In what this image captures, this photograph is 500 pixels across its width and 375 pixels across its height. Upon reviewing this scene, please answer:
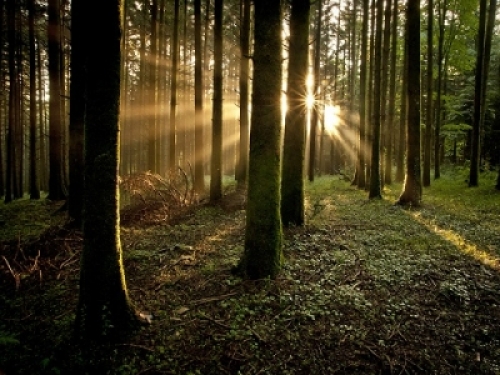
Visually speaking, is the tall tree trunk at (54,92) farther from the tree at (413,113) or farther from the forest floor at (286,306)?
the tree at (413,113)

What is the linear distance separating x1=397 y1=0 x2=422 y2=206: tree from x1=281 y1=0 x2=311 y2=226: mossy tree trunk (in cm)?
572

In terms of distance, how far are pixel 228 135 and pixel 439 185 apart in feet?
83.2

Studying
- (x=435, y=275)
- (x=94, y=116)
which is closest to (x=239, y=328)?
(x=94, y=116)

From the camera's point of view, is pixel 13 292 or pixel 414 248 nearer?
pixel 13 292

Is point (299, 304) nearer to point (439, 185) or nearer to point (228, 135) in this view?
point (439, 185)

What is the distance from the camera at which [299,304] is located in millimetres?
4543

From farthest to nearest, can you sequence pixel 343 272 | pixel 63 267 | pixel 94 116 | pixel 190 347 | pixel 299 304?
pixel 63 267 → pixel 343 272 → pixel 299 304 → pixel 190 347 → pixel 94 116

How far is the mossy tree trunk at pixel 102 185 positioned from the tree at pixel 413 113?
11252 millimetres

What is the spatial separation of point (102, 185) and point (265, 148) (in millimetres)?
2634

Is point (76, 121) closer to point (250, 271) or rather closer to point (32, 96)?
point (250, 271)

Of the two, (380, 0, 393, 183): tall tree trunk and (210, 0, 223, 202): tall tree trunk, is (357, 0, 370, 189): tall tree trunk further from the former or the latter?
(210, 0, 223, 202): tall tree trunk

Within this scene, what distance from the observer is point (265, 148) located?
203 inches

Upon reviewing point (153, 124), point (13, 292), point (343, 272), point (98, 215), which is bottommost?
point (13, 292)

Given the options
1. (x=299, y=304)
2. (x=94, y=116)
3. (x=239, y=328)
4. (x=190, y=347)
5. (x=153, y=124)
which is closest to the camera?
(x=94, y=116)
